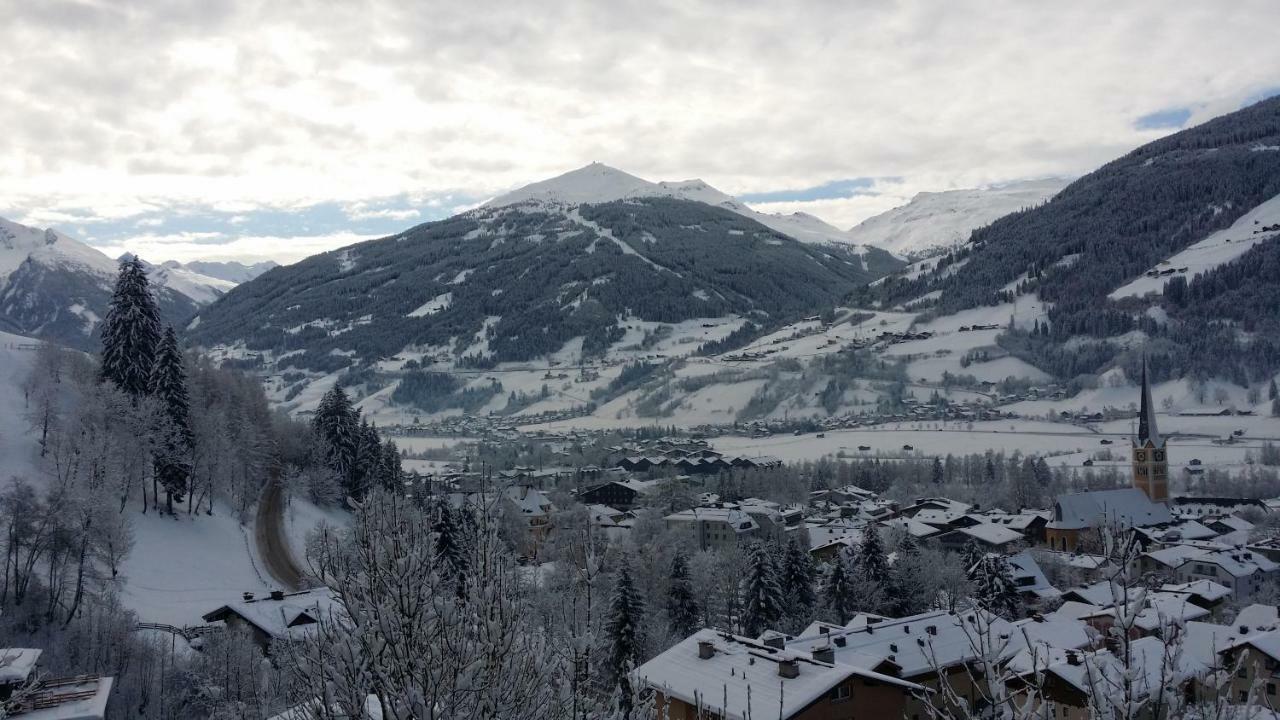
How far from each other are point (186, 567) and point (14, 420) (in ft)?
39.8

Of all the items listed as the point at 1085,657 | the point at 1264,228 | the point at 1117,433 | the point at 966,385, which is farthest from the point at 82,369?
the point at 1264,228

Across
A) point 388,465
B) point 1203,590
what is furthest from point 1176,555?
point 388,465

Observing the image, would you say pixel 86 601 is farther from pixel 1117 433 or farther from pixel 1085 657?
pixel 1117 433

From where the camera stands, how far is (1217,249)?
180750 mm

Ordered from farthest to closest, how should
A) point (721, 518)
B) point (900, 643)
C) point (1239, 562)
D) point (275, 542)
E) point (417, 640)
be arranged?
point (721, 518) → point (1239, 562) → point (275, 542) → point (900, 643) → point (417, 640)

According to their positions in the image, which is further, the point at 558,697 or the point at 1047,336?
the point at 1047,336

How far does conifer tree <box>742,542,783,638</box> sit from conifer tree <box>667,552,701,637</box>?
7.68ft

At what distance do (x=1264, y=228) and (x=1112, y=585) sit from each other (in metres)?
206

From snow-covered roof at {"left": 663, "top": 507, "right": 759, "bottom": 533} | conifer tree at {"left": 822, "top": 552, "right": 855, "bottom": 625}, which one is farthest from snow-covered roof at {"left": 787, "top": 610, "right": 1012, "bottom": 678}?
snow-covered roof at {"left": 663, "top": 507, "right": 759, "bottom": 533}

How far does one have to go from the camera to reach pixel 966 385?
503 feet

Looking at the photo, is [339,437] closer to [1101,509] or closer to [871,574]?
[871,574]

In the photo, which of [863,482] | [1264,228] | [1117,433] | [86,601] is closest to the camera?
[86,601]

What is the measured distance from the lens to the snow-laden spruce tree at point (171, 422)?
1950 inches

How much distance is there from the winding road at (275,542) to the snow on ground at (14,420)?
11.5m
